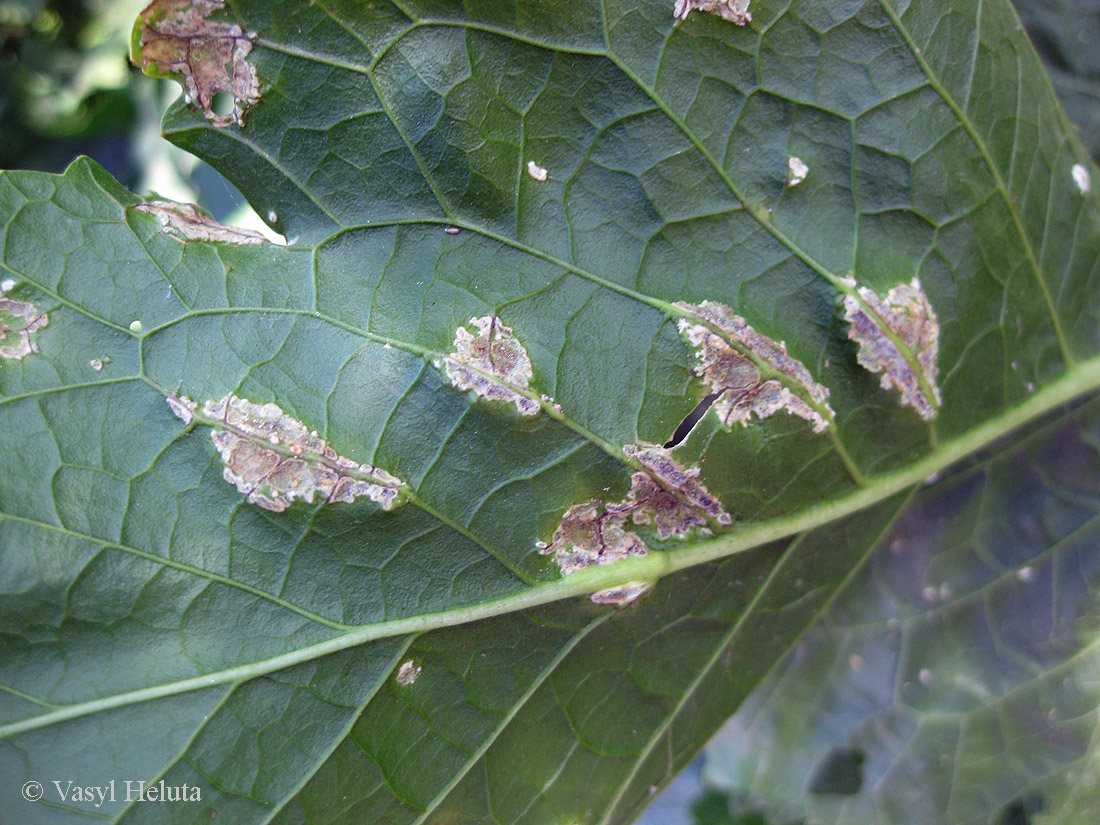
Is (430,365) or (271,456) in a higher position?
(430,365)

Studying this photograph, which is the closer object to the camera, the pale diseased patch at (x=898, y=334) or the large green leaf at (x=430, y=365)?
the large green leaf at (x=430, y=365)

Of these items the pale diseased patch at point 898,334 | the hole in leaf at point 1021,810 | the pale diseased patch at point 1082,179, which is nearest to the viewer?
the pale diseased patch at point 898,334

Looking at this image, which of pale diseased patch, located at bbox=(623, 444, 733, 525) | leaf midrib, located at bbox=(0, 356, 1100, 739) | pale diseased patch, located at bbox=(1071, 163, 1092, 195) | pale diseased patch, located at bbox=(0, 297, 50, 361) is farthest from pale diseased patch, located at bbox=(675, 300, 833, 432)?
pale diseased patch, located at bbox=(0, 297, 50, 361)

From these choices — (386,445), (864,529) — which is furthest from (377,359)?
(864,529)

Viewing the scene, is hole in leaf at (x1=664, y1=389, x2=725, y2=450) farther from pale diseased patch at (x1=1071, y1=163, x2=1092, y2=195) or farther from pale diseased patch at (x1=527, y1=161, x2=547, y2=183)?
pale diseased patch at (x1=1071, y1=163, x2=1092, y2=195)

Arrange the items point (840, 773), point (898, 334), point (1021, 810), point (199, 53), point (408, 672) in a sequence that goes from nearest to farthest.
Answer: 1. point (199, 53)
2. point (408, 672)
3. point (898, 334)
4. point (1021, 810)
5. point (840, 773)

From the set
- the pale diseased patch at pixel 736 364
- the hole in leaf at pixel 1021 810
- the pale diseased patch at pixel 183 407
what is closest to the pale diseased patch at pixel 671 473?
the pale diseased patch at pixel 736 364

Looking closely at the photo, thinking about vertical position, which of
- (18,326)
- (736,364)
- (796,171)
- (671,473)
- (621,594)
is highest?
(796,171)

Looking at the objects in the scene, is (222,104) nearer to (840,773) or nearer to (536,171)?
(536,171)

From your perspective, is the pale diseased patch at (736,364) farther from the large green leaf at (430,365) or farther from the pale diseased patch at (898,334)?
the pale diseased patch at (898,334)

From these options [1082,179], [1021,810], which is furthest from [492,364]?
[1021,810]
